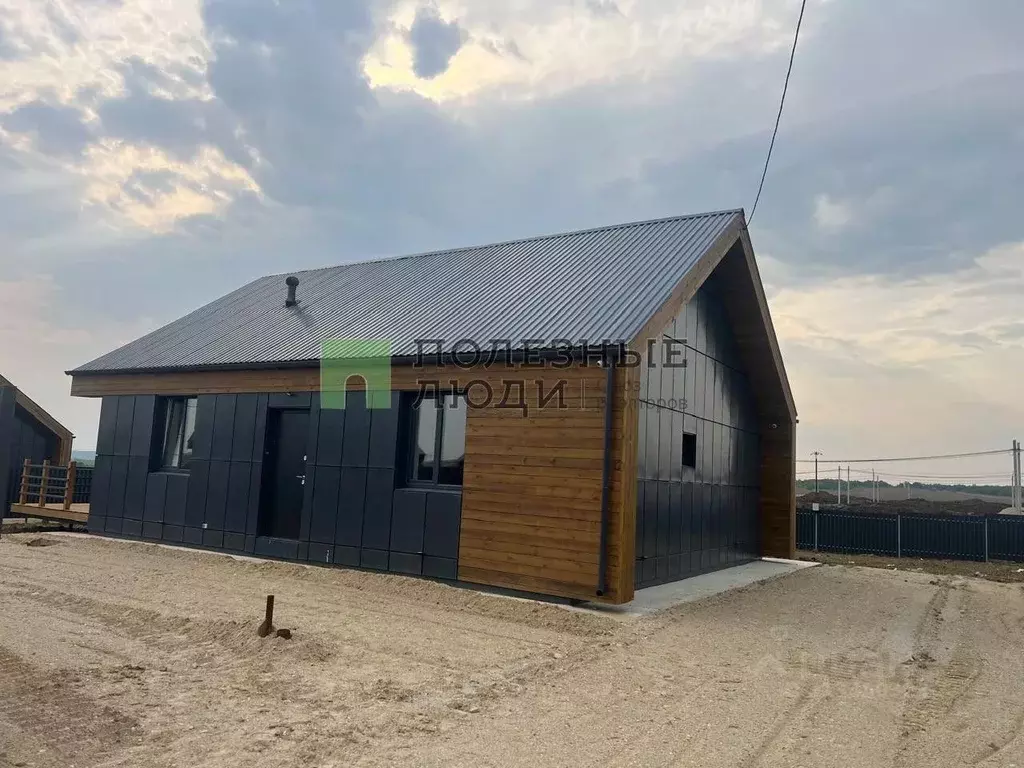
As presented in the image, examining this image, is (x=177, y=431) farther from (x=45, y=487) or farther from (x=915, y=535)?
(x=915, y=535)

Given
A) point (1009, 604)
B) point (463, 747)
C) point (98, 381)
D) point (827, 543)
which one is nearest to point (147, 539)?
point (98, 381)

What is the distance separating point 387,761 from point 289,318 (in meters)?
11.3

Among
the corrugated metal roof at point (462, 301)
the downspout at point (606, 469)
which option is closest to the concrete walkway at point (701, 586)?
the downspout at point (606, 469)

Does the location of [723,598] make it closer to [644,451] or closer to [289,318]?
[644,451]

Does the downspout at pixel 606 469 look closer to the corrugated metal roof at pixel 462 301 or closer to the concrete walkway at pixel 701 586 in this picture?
the corrugated metal roof at pixel 462 301

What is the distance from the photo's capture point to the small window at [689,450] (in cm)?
1238

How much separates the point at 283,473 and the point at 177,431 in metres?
3.01

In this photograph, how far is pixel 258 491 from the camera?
1228 cm

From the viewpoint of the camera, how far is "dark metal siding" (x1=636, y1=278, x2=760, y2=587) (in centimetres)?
1083

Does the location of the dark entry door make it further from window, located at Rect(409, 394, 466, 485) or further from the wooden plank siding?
the wooden plank siding

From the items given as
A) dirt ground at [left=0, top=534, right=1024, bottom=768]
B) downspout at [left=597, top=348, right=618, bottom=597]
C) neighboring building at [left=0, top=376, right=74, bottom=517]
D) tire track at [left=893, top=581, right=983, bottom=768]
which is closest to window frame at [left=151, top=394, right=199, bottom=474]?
dirt ground at [left=0, top=534, right=1024, bottom=768]

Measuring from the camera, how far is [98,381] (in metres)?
15.1

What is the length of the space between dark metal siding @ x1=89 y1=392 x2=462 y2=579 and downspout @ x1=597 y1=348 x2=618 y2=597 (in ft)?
6.97

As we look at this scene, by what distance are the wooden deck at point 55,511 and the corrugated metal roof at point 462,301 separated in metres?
2.91
